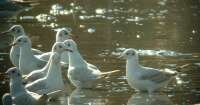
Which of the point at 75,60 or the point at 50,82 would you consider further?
the point at 75,60

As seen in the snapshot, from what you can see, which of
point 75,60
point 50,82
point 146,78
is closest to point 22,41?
point 75,60

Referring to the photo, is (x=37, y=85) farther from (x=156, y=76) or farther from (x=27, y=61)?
Result: (x=156, y=76)

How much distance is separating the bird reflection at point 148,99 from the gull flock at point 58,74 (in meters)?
0.28

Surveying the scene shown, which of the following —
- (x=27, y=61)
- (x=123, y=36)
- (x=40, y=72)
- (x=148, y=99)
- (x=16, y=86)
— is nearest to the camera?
(x=16, y=86)

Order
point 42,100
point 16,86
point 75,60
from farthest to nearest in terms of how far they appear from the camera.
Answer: point 75,60 < point 16,86 < point 42,100

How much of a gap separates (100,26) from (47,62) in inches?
310

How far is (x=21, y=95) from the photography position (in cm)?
1384

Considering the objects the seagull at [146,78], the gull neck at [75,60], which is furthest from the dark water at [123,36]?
the gull neck at [75,60]

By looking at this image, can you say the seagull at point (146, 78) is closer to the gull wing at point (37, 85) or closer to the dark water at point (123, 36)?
the dark water at point (123, 36)

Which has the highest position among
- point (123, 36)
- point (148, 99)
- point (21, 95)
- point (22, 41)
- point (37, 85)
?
point (22, 41)

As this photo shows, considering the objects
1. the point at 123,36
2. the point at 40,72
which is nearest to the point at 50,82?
the point at 40,72

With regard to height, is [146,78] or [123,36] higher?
[146,78]

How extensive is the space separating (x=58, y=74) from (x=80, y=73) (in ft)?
3.43

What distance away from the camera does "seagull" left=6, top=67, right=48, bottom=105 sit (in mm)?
13570
